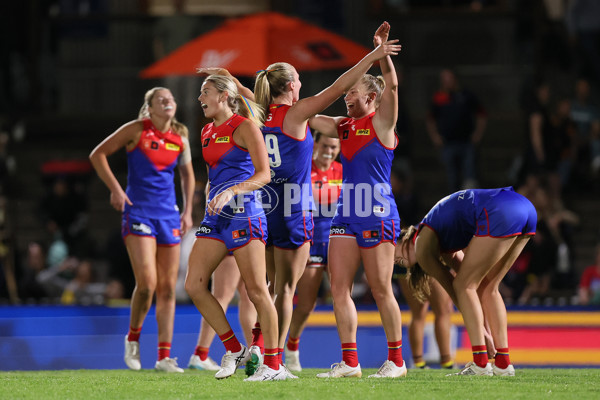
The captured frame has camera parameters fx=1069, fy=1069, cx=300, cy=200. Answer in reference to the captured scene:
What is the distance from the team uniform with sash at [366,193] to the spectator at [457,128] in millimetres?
7510

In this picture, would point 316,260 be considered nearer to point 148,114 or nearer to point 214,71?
point 214,71

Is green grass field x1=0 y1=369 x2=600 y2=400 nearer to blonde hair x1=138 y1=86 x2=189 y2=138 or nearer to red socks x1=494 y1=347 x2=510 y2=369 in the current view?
red socks x1=494 y1=347 x2=510 y2=369

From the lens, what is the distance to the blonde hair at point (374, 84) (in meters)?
8.16

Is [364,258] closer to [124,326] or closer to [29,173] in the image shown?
[124,326]

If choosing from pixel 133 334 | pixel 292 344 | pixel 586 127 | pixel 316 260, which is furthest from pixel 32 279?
pixel 586 127

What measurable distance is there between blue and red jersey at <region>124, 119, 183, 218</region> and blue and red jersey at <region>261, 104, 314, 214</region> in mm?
1648

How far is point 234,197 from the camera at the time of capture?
24.3 ft

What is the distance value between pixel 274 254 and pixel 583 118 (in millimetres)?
9912

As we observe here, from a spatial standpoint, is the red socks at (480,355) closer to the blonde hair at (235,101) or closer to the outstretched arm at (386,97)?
the outstretched arm at (386,97)

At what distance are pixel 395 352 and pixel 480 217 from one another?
47.8 inches

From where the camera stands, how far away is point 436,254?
8.34 meters

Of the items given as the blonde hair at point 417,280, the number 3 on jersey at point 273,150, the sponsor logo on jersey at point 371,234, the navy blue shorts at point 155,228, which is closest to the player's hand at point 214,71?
the number 3 on jersey at point 273,150

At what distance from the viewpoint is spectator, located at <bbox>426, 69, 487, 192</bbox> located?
15.4 metres

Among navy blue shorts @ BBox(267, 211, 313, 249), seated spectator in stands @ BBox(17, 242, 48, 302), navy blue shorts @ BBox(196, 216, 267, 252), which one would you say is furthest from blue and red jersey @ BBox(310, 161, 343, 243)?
seated spectator in stands @ BBox(17, 242, 48, 302)
